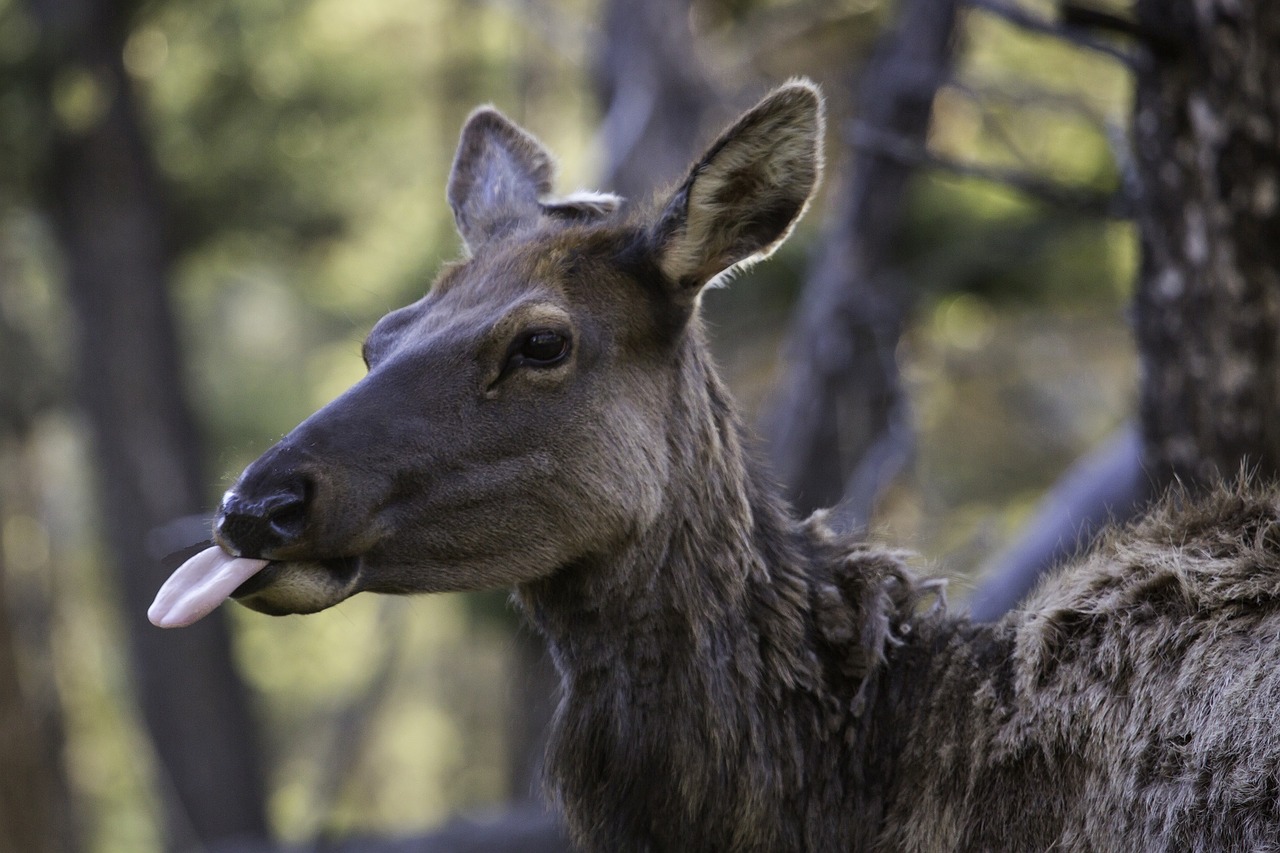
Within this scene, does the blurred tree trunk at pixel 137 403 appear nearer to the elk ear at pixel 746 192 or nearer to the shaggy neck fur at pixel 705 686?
the shaggy neck fur at pixel 705 686

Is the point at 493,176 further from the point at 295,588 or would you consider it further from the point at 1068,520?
the point at 1068,520

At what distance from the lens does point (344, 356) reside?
20891 mm

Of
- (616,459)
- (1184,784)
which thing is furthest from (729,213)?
(1184,784)

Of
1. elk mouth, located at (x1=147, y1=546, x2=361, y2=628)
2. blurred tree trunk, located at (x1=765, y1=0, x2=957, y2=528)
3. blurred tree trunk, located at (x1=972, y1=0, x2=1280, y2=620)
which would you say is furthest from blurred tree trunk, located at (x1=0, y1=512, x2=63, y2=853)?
blurred tree trunk, located at (x1=972, y1=0, x2=1280, y2=620)

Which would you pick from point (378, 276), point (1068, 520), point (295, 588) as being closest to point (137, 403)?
point (378, 276)

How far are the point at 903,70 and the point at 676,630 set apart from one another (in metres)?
6.62

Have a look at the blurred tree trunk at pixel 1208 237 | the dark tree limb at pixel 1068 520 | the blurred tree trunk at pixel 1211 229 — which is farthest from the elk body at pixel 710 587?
the dark tree limb at pixel 1068 520

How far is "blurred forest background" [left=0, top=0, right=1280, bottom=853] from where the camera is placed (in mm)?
9617

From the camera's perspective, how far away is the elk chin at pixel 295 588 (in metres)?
3.18

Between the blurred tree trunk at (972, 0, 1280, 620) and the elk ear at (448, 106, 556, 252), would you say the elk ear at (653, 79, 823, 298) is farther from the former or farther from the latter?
the blurred tree trunk at (972, 0, 1280, 620)

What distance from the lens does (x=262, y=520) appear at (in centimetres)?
311

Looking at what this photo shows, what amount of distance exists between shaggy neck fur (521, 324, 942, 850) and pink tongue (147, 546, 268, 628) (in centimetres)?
86

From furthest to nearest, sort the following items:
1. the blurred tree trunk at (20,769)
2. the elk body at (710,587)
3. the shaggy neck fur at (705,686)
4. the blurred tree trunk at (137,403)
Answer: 1. the blurred tree trunk at (137,403)
2. the blurred tree trunk at (20,769)
3. the shaggy neck fur at (705,686)
4. the elk body at (710,587)

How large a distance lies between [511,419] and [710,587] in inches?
27.4
